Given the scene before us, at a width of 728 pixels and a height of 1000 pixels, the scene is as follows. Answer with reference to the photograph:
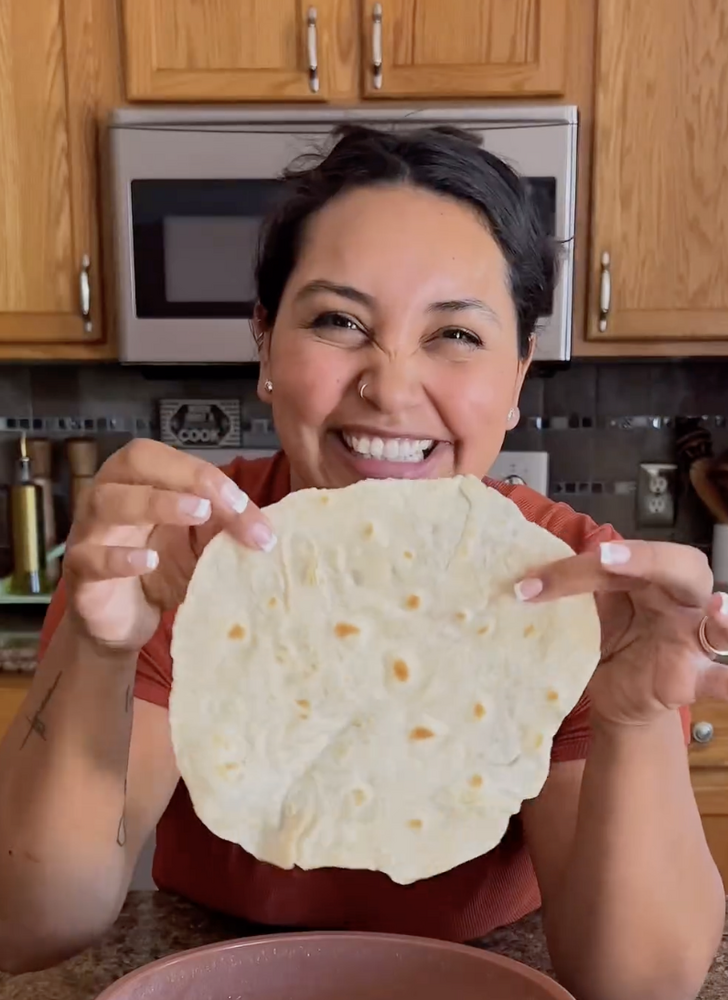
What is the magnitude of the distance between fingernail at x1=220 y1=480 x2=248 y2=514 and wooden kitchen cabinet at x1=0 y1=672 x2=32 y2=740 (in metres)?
1.52

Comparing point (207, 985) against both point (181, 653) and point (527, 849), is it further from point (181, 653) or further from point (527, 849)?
point (527, 849)

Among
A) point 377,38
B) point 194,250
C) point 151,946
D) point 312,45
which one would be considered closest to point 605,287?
point 377,38

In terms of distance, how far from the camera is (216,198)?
216 centimetres

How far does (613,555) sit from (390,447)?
0.29m

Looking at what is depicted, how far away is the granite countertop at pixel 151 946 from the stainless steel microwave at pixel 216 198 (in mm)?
1465

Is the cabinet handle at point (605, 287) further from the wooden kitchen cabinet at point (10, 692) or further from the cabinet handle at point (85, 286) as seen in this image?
the wooden kitchen cabinet at point (10, 692)

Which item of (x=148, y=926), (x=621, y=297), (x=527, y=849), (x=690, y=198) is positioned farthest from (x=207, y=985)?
(x=690, y=198)

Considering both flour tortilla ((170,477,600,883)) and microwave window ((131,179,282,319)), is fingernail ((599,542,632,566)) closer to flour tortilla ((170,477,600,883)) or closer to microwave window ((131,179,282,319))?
flour tortilla ((170,477,600,883))

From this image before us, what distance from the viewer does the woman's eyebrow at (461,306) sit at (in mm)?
911

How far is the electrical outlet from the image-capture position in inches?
102

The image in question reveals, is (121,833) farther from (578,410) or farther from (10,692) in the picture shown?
(578,410)

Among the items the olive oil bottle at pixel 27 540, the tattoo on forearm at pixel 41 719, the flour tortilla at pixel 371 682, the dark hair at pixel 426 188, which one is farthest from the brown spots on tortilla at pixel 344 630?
the olive oil bottle at pixel 27 540

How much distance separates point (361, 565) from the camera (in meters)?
0.80

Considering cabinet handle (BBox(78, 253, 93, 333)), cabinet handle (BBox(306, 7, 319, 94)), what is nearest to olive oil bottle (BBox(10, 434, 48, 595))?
cabinet handle (BBox(78, 253, 93, 333))
